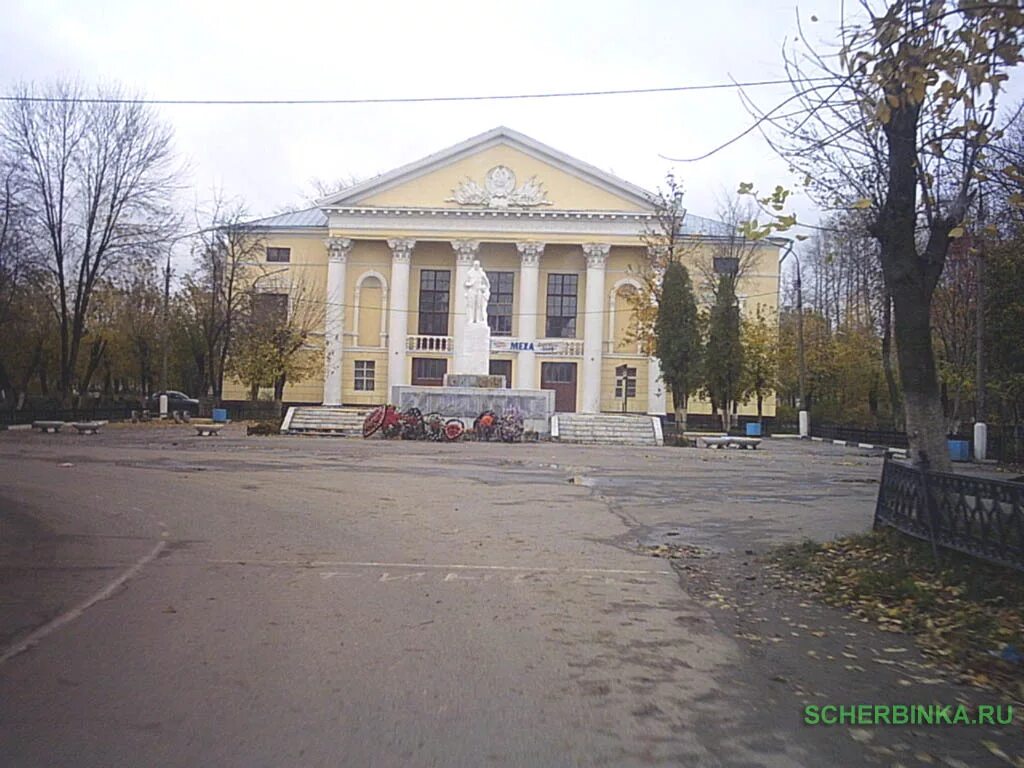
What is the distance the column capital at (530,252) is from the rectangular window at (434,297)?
6506 millimetres

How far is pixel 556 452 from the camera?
1320 inches

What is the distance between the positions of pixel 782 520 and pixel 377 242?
5350cm

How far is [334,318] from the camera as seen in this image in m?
64.4

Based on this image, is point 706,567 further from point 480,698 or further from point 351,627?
point 480,698

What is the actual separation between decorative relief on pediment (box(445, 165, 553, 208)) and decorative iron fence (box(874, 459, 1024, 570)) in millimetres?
53182

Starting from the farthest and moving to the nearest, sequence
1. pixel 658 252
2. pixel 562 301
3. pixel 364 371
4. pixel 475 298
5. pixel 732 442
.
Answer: pixel 562 301 → pixel 364 371 → pixel 658 252 → pixel 475 298 → pixel 732 442

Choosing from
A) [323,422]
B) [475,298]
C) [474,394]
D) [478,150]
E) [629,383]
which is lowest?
[323,422]

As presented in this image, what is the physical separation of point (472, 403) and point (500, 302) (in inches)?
964

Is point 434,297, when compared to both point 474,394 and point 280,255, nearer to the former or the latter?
point 280,255

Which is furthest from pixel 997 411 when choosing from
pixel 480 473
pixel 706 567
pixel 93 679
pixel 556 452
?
pixel 93 679

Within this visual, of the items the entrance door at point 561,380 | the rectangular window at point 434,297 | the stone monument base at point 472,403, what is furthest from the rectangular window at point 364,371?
the stone monument base at point 472,403

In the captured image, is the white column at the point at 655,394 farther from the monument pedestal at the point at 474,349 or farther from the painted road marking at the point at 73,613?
the painted road marking at the point at 73,613

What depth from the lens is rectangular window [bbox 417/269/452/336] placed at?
220ft

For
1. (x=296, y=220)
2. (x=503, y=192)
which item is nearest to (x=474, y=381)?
(x=503, y=192)
